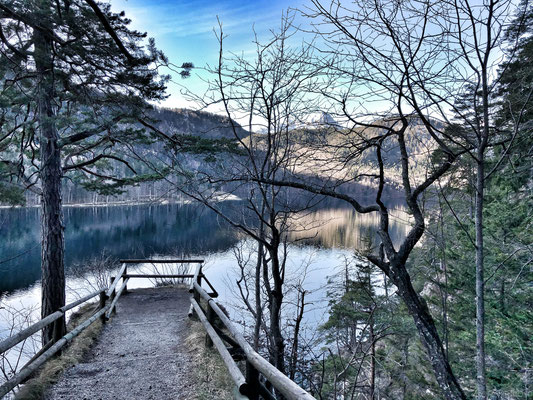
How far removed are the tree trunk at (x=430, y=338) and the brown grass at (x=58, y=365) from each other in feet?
13.3

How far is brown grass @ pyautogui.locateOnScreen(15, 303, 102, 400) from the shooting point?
10.3ft

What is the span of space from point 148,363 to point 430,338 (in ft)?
11.5

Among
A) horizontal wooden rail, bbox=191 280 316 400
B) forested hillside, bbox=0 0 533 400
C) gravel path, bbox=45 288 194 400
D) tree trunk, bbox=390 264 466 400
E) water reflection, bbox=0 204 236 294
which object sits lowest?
water reflection, bbox=0 204 236 294

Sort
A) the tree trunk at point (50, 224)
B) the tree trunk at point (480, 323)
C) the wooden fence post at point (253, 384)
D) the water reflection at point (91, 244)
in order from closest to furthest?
the wooden fence post at point (253, 384) < the tree trunk at point (480, 323) < the tree trunk at point (50, 224) < the water reflection at point (91, 244)

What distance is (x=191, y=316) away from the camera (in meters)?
5.91

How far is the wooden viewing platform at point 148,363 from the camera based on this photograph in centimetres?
240

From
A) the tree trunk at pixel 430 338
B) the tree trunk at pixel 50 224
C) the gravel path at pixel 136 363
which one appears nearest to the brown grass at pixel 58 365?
the gravel path at pixel 136 363

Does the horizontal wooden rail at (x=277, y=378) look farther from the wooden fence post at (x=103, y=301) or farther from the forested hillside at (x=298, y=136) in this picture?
the wooden fence post at (x=103, y=301)

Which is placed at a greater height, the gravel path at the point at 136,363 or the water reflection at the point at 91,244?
the gravel path at the point at 136,363

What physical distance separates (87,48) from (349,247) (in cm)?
3128

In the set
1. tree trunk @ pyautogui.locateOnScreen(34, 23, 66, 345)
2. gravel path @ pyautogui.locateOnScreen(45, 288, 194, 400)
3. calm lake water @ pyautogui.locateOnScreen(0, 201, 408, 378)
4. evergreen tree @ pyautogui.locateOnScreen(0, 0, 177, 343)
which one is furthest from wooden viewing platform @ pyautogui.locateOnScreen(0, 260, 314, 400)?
calm lake water @ pyautogui.locateOnScreen(0, 201, 408, 378)

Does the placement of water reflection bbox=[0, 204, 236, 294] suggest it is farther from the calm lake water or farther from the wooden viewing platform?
the wooden viewing platform

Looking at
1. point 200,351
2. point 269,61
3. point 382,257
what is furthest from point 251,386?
point 269,61

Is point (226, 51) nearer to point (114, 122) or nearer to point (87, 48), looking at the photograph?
point (87, 48)
